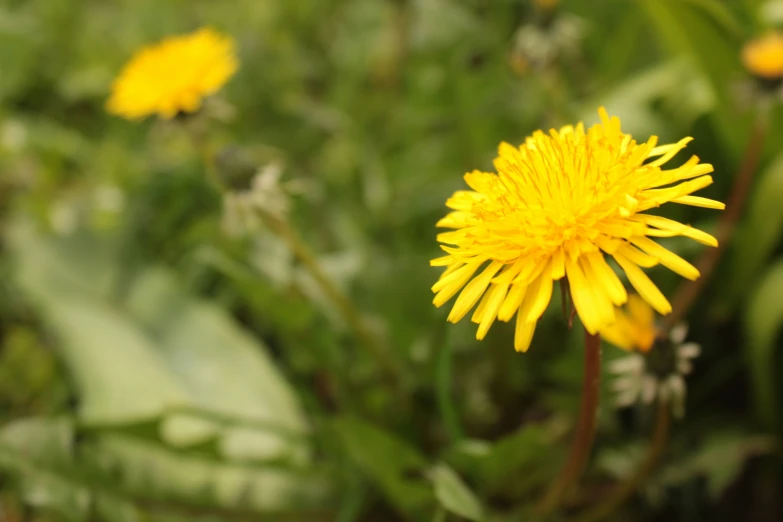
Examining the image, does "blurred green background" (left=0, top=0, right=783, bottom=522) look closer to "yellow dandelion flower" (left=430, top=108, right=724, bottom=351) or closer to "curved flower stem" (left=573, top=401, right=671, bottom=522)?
"curved flower stem" (left=573, top=401, right=671, bottom=522)

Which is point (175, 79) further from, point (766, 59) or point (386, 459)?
point (766, 59)

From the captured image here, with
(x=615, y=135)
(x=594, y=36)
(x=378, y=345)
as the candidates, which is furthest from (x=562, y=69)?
(x=615, y=135)

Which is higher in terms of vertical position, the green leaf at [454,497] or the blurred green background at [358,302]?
the blurred green background at [358,302]

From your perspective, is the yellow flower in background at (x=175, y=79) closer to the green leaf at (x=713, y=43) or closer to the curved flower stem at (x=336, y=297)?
the curved flower stem at (x=336, y=297)

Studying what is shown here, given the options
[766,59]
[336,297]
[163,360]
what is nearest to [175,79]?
[336,297]

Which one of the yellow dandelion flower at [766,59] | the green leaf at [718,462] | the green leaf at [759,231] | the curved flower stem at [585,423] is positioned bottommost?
the green leaf at [718,462]

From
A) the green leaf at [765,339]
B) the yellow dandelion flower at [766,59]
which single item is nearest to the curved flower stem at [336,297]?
the green leaf at [765,339]

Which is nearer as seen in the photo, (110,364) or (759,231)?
(759,231)
